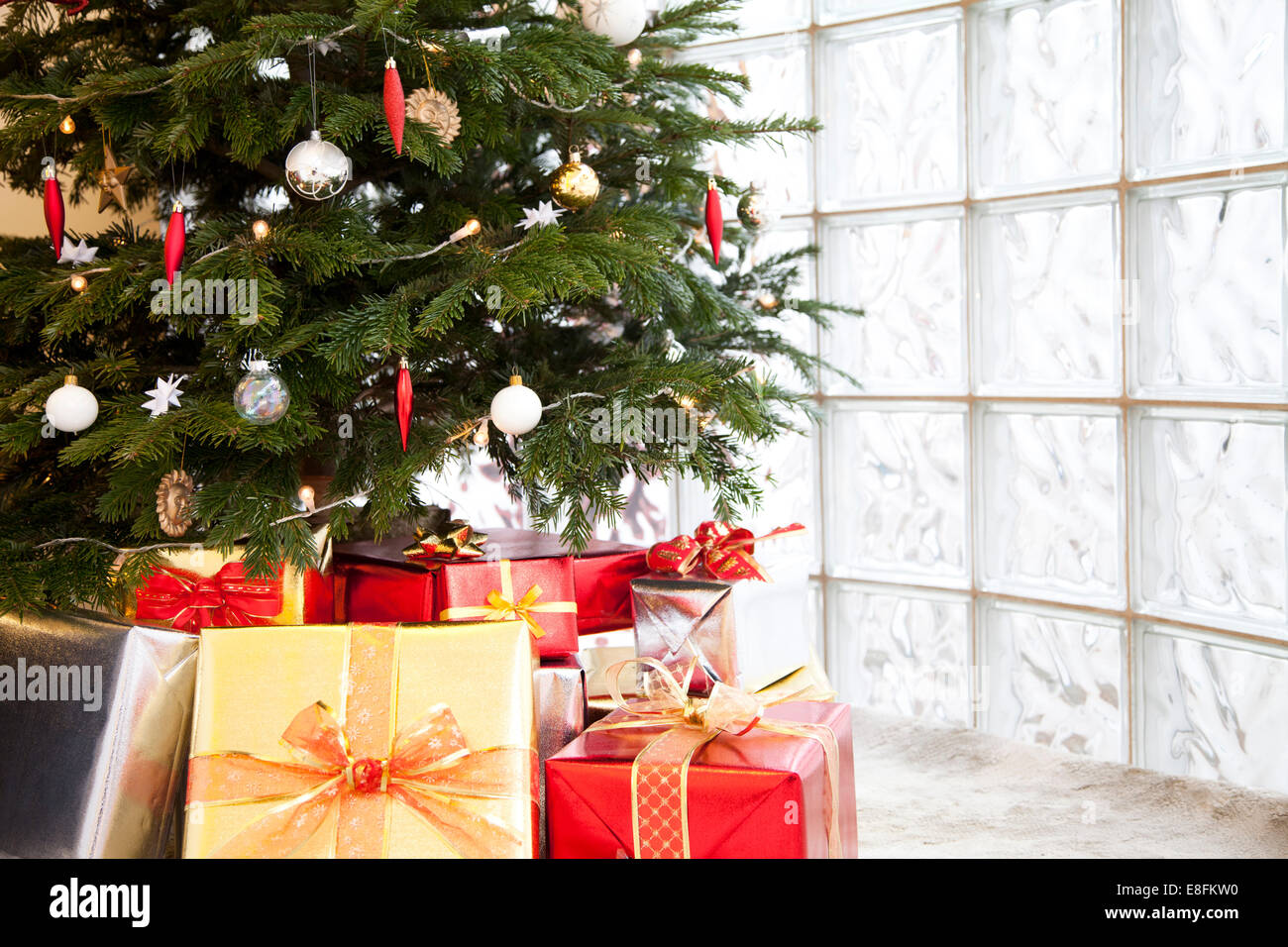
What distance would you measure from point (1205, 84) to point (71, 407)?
1607 mm

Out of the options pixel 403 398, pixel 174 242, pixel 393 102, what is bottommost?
pixel 403 398

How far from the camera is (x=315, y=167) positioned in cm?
116

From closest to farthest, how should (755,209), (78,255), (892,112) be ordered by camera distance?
(78,255) < (755,209) < (892,112)

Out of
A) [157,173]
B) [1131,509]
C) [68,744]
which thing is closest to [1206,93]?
[1131,509]

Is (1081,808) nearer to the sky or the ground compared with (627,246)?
nearer to the ground

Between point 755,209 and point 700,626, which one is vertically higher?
point 755,209

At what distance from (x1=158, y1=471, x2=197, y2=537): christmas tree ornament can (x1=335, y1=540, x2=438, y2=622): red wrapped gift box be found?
0.24 metres

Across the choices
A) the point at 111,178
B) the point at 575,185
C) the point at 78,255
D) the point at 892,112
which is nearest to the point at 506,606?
the point at 575,185

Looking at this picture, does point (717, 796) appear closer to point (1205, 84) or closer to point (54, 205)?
point (54, 205)

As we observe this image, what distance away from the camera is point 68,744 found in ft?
3.84

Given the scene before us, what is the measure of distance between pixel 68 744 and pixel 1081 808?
136 centimetres

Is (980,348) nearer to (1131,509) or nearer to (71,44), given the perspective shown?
(1131,509)

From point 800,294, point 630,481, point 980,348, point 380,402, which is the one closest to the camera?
point 380,402

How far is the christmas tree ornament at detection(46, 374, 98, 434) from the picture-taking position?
1190mm
